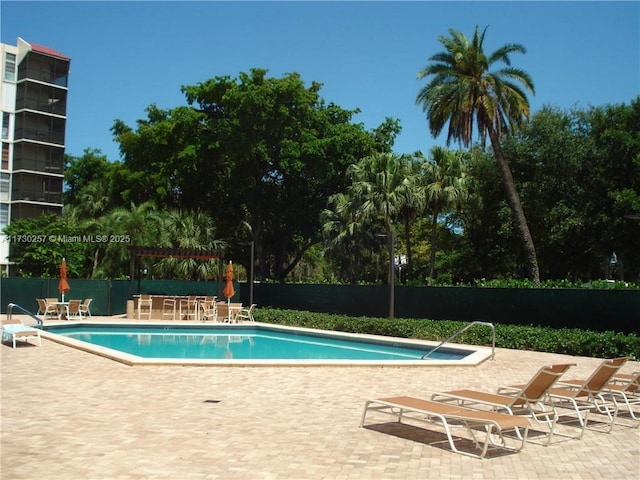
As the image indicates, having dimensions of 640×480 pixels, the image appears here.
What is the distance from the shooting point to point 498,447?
7246mm

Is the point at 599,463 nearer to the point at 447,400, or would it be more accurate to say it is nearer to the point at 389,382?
the point at 447,400

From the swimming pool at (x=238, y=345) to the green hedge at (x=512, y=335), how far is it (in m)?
1.05

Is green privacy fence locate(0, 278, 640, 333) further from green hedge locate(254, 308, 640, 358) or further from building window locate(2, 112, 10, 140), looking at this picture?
building window locate(2, 112, 10, 140)

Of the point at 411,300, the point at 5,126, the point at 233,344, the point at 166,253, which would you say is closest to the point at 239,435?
the point at 233,344

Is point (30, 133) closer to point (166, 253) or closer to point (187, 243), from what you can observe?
point (187, 243)

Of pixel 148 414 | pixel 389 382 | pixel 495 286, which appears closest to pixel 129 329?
pixel 495 286

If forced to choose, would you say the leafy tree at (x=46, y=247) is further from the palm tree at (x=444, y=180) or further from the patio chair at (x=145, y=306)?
the palm tree at (x=444, y=180)

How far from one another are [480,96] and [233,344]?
1392cm

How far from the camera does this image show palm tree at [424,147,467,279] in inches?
1276

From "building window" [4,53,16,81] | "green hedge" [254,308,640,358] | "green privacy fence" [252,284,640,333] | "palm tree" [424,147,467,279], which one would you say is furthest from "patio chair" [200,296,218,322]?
"building window" [4,53,16,81]

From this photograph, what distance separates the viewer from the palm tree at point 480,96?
2695cm

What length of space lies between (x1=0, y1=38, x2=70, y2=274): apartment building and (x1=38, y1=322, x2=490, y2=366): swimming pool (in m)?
31.8

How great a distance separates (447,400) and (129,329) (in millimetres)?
18455

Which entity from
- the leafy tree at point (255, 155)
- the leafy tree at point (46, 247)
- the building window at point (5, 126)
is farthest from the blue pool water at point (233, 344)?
the building window at point (5, 126)
